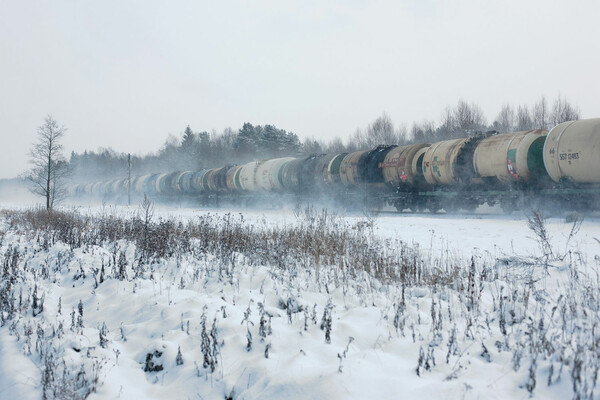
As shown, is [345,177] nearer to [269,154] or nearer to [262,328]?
[262,328]

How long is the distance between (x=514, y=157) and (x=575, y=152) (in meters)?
1.94

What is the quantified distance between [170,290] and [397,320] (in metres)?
3.10

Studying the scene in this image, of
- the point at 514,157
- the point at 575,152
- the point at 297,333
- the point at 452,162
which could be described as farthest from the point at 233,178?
the point at 297,333

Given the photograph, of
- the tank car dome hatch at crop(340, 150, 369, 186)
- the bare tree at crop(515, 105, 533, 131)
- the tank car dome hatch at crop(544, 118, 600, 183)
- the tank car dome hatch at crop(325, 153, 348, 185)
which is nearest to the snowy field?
the tank car dome hatch at crop(544, 118, 600, 183)

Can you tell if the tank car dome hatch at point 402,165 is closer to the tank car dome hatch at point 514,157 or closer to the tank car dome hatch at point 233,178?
the tank car dome hatch at point 514,157

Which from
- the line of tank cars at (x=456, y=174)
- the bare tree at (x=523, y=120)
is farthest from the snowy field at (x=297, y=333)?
the bare tree at (x=523, y=120)

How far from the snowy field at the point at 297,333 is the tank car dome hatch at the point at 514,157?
817 cm

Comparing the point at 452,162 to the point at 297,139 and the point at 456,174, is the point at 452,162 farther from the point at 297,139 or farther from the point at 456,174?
the point at 297,139

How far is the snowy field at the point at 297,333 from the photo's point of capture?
259 centimetres

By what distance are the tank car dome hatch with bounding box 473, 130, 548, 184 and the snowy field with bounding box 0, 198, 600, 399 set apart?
8.17 m

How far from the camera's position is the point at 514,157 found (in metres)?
13.3

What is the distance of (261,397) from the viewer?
2.51 m

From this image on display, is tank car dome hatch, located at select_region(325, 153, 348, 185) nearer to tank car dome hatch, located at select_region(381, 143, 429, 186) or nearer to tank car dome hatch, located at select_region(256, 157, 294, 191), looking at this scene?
tank car dome hatch, located at select_region(381, 143, 429, 186)

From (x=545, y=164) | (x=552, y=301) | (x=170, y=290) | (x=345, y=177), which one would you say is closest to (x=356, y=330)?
(x=552, y=301)
